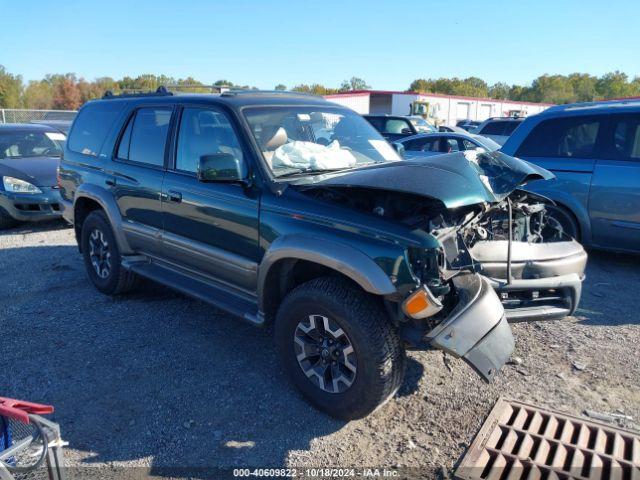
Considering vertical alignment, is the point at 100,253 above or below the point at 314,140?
below

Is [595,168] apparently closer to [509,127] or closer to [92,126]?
[92,126]

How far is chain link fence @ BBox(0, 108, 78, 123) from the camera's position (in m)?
22.6

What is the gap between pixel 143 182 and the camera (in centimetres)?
452

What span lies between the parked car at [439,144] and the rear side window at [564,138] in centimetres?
431

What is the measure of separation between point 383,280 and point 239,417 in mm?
1302

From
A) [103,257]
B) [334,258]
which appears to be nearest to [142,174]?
[103,257]

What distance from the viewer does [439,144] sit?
11.2 meters

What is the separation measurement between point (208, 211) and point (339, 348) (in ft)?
4.93

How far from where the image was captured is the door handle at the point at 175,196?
4141mm

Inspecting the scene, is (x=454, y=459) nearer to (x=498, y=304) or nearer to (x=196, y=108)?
(x=498, y=304)

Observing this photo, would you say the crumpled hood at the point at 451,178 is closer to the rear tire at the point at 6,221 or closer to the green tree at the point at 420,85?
the rear tire at the point at 6,221

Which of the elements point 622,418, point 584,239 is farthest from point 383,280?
point 584,239

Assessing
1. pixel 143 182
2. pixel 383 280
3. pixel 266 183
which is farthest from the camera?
pixel 143 182

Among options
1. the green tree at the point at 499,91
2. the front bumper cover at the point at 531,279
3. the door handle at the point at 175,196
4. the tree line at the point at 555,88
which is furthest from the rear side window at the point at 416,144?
the green tree at the point at 499,91
